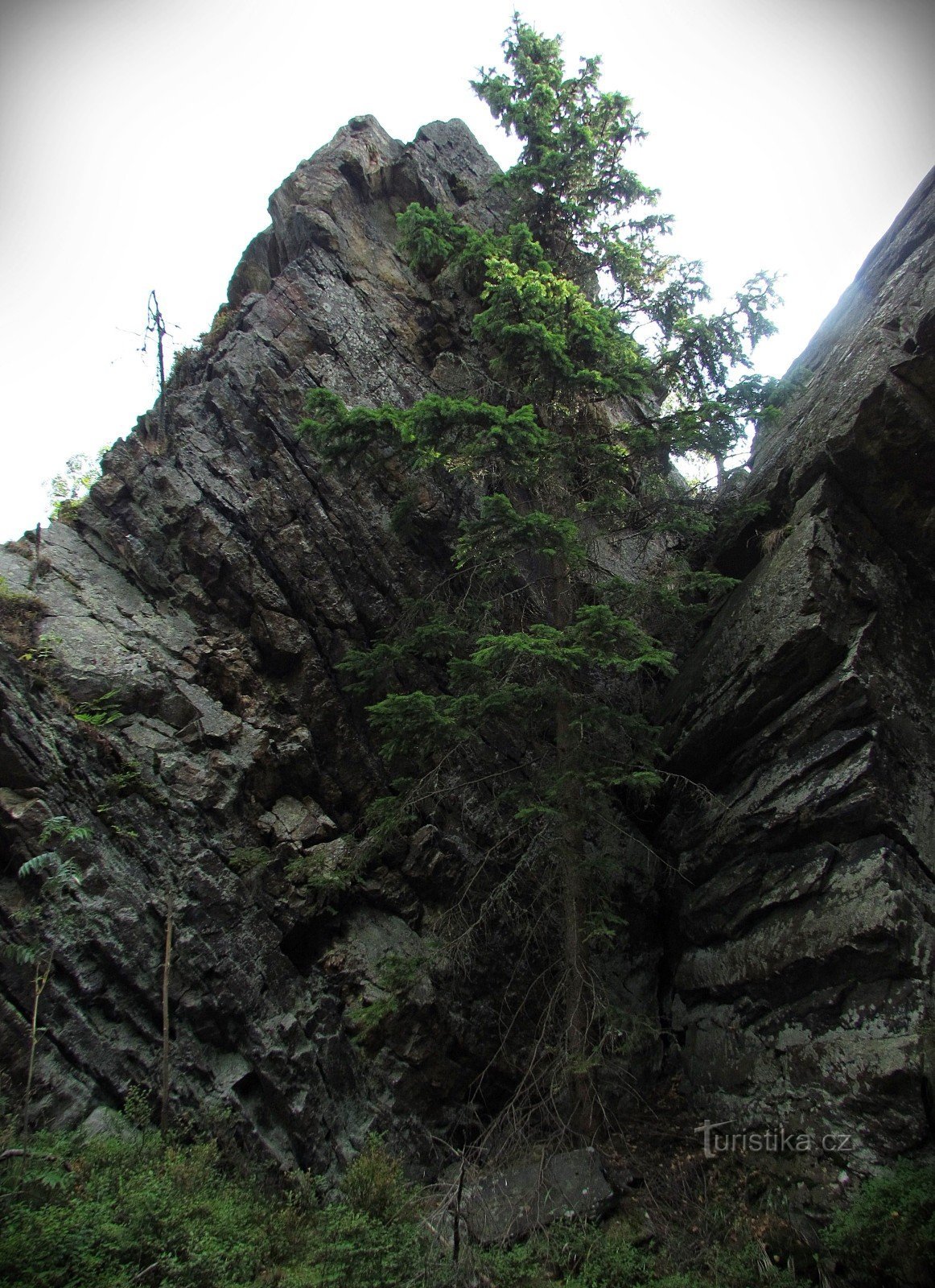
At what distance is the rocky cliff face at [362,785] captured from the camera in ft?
25.7

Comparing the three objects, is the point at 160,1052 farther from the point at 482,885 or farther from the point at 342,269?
the point at 342,269

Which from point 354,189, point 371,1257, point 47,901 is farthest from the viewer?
point 354,189

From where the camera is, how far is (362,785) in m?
11.0

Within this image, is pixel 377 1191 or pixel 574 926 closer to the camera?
pixel 377 1191

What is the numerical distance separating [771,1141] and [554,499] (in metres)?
8.80

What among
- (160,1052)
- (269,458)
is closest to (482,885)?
(160,1052)

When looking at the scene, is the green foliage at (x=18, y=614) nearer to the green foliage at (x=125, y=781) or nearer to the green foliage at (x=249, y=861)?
the green foliage at (x=125, y=781)

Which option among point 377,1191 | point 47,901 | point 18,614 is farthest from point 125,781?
point 377,1191

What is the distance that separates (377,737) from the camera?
37.3 feet

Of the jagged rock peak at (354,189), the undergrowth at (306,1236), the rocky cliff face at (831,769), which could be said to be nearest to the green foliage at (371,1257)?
the undergrowth at (306,1236)

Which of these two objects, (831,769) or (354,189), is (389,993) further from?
(354,189)

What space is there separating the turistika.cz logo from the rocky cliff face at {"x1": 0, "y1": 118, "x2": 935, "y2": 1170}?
6.8 inches

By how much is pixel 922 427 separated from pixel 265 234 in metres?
15.5

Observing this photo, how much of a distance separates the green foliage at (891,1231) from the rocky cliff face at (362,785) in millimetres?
465
